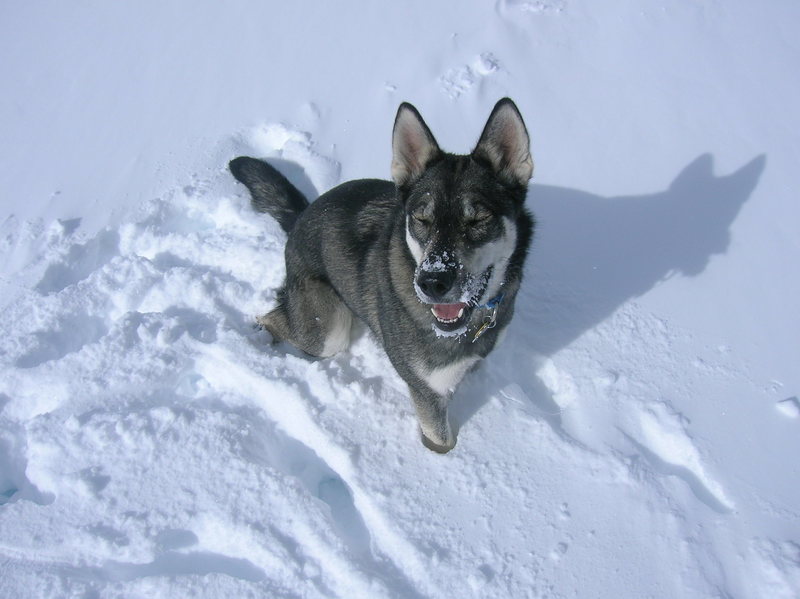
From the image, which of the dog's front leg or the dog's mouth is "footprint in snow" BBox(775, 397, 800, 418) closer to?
the dog's front leg

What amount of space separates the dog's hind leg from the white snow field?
0.68 feet

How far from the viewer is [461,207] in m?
2.75

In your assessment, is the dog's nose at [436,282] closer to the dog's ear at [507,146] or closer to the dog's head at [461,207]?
the dog's head at [461,207]

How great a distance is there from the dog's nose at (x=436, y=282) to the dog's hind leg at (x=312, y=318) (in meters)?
1.35

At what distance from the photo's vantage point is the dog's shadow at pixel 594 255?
3947 mm

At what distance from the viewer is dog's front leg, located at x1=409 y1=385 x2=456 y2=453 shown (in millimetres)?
3299

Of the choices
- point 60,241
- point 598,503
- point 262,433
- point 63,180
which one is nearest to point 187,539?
point 262,433

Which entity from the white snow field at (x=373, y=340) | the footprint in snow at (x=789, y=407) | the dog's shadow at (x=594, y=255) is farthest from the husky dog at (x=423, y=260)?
the footprint in snow at (x=789, y=407)

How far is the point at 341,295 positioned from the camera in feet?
12.3

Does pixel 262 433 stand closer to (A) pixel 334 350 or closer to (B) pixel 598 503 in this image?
(A) pixel 334 350

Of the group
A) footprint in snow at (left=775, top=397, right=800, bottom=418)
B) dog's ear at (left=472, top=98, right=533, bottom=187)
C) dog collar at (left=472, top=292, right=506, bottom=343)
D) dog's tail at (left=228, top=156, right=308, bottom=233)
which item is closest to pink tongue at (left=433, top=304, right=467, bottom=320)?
dog collar at (left=472, top=292, right=506, bottom=343)

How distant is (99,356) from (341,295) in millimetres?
1894

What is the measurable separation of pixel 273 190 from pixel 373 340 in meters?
1.52

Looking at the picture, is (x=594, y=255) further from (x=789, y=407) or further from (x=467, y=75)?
(x=467, y=75)
